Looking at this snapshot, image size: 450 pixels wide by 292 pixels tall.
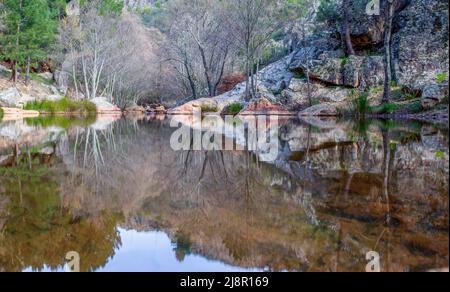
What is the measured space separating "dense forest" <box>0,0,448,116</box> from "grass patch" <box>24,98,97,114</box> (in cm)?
606

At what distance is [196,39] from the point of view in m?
27.7

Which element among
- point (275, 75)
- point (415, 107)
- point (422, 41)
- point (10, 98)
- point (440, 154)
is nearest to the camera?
point (440, 154)

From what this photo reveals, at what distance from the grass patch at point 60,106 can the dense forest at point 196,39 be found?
6058mm

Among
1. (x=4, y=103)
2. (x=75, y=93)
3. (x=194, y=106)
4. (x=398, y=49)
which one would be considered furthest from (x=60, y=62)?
(x=398, y=49)

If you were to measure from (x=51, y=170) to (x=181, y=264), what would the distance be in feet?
9.95

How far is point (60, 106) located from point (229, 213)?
2568 centimetres

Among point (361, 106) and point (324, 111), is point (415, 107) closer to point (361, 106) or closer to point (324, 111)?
point (361, 106)

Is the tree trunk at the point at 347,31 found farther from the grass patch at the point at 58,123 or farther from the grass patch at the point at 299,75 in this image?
the grass patch at the point at 58,123

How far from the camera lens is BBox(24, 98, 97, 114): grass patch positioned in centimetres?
2594

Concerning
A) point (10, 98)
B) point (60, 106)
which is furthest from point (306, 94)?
point (10, 98)

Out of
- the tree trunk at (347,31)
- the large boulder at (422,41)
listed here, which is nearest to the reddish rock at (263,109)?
the tree trunk at (347,31)

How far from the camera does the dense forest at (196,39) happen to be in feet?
76.2

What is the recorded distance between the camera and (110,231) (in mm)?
2555

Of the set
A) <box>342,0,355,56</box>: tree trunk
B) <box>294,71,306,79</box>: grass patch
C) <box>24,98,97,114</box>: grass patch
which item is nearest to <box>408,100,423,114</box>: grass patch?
<box>342,0,355,56</box>: tree trunk
